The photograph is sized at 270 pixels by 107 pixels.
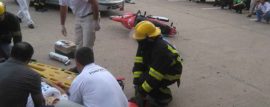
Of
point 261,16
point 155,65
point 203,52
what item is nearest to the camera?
point 155,65

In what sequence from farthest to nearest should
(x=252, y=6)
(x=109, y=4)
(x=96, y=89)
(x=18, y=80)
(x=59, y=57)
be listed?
(x=252, y=6)
(x=109, y=4)
(x=59, y=57)
(x=96, y=89)
(x=18, y=80)

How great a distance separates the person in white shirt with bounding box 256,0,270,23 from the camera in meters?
13.1

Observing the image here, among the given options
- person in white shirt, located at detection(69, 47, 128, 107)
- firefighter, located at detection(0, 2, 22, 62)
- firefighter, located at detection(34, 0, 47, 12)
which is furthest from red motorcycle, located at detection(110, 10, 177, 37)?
person in white shirt, located at detection(69, 47, 128, 107)

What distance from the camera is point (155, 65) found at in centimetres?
532

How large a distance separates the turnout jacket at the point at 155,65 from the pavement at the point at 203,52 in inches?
23.8

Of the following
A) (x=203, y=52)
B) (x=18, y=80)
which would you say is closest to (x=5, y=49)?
(x=18, y=80)

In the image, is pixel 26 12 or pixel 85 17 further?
pixel 26 12

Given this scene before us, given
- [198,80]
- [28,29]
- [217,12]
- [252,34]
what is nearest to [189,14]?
[217,12]

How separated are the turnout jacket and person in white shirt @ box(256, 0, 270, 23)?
8547 millimetres

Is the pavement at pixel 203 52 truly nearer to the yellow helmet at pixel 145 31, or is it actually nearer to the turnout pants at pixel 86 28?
the turnout pants at pixel 86 28

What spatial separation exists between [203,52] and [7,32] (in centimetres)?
444

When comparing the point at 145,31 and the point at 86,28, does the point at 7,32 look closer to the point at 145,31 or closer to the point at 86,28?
the point at 86,28

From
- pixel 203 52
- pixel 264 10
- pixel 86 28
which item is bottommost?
pixel 203 52

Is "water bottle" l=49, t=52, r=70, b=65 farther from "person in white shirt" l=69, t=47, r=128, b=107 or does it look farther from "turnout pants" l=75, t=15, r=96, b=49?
"person in white shirt" l=69, t=47, r=128, b=107
